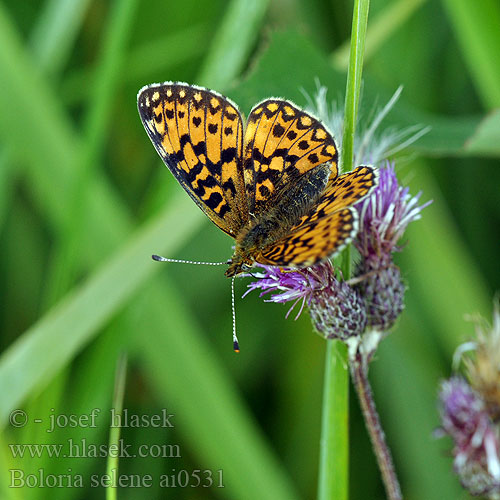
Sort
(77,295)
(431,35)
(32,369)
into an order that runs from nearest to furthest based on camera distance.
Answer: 1. (32,369)
2. (77,295)
3. (431,35)

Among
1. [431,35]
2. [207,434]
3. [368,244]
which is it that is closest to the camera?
[368,244]

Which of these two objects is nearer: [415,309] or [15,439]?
[15,439]

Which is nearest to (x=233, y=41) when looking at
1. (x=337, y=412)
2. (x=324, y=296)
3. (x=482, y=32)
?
A: (x=482, y=32)

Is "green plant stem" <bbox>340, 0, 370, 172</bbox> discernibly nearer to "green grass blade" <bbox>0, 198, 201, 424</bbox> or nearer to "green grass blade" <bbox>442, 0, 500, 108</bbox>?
"green grass blade" <bbox>0, 198, 201, 424</bbox>

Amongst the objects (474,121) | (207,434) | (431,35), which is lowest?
(207,434)

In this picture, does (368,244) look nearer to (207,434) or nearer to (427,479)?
(207,434)

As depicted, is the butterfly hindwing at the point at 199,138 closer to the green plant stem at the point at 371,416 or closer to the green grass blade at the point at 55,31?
the green plant stem at the point at 371,416

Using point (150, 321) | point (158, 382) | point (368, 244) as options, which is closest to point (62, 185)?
point (150, 321)

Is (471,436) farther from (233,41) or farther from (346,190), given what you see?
(233,41)
